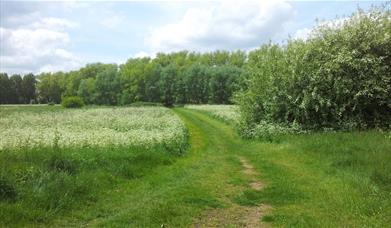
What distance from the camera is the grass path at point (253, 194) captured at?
11.0 meters

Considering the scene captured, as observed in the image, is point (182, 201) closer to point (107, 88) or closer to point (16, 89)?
point (107, 88)

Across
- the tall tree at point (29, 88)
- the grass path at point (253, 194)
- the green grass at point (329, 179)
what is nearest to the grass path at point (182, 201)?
the grass path at point (253, 194)

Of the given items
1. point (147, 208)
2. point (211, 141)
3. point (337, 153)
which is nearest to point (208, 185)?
point (147, 208)

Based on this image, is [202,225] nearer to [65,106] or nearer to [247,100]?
[247,100]

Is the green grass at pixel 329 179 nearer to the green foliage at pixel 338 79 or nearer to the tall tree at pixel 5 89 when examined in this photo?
the green foliage at pixel 338 79

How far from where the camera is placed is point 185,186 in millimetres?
14734

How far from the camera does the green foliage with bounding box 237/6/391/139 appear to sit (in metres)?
26.9

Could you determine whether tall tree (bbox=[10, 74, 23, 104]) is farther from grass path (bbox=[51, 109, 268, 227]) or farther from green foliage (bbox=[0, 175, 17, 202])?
green foliage (bbox=[0, 175, 17, 202])

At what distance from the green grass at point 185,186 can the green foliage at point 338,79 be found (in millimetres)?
5867

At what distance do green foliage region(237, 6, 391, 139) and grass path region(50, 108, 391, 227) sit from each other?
584 cm

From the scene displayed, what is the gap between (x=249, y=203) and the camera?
1305 cm

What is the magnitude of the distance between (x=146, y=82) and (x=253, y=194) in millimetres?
113992

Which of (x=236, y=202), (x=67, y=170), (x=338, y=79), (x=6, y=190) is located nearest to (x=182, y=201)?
(x=236, y=202)

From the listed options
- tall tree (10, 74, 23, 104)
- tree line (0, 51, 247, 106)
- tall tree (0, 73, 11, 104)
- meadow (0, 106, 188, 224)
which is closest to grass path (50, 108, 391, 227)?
meadow (0, 106, 188, 224)
